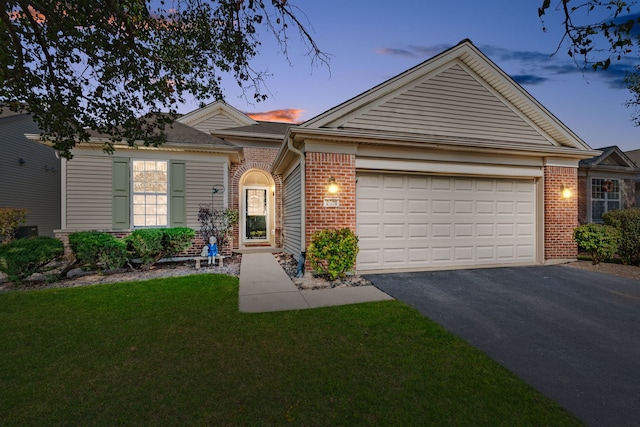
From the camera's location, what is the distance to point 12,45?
158 inches

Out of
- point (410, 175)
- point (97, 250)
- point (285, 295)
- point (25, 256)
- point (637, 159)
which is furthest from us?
point (637, 159)

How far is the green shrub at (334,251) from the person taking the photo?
6.34m

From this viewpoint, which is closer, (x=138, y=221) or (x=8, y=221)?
(x=138, y=221)

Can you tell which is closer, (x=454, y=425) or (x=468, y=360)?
(x=454, y=425)

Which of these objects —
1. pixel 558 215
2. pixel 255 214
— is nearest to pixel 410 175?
pixel 558 215

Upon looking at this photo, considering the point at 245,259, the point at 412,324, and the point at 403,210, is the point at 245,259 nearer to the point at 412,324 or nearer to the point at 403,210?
the point at 403,210

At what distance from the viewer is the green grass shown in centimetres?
233

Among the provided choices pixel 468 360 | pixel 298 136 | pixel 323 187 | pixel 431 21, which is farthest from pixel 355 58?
pixel 468 360

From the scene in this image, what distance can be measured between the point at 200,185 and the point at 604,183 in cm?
1754

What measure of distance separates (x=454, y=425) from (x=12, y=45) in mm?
6841

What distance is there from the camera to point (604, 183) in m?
13.4

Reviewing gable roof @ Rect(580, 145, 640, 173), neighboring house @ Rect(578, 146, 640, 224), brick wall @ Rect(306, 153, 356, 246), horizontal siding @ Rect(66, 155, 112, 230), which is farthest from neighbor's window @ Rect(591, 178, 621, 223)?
horizontal siding @ Rect(66, 155, 112, 230)

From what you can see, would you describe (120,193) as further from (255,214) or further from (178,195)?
(255,214)

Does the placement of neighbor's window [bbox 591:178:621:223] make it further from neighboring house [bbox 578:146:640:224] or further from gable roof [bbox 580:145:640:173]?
gable roof [bbox 580:145:640:173]
